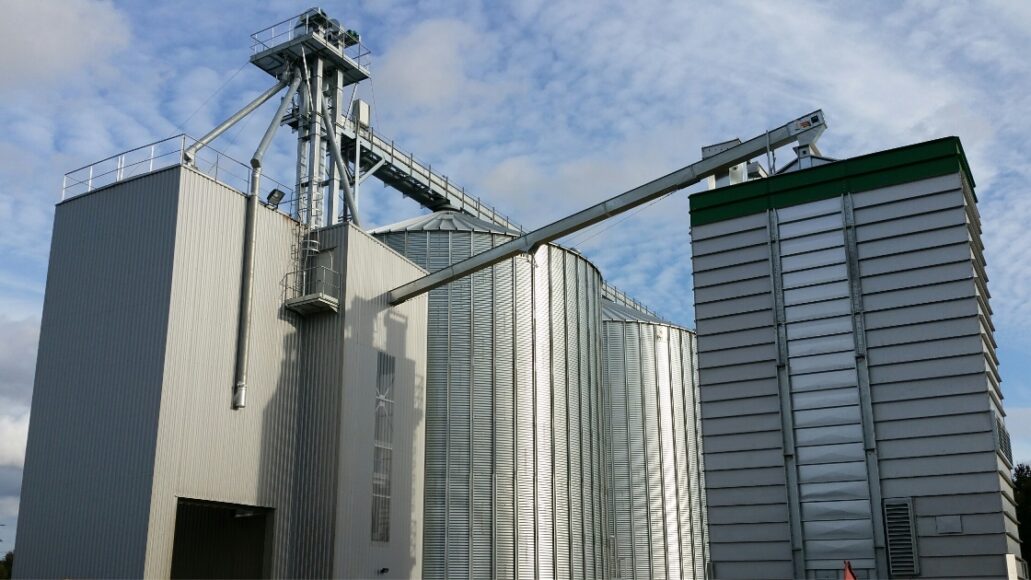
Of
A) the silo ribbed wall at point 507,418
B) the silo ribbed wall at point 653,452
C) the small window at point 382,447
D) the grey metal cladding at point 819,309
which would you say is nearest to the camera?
the grey metal cladding at point 819,309

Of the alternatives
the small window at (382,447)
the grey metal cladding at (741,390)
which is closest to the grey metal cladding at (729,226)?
the grey metal cladding at (741,390)

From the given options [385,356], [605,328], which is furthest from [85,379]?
[605,328]

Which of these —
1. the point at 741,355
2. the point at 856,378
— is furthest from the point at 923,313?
the point at 741,355

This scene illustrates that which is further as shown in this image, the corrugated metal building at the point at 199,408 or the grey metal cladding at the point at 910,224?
the corrugated metal building at the point at 199,408

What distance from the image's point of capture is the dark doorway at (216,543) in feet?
111

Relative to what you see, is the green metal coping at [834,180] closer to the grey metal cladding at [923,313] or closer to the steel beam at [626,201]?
the steel beam at [626,201]

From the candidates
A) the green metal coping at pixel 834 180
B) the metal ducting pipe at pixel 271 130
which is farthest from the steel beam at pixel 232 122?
the green metal coping at pixel 834 180

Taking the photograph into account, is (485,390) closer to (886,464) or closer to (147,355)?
(147,355)

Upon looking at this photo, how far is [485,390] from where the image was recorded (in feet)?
138

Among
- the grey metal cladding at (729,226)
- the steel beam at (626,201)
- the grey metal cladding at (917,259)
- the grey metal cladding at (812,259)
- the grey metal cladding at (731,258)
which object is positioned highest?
the steel beam at (626,201)

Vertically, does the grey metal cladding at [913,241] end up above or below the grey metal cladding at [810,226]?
below

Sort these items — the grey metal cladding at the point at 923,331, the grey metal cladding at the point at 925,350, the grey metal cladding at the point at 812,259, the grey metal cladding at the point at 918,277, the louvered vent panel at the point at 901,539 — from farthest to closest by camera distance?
1. the grey metal cladding at the point at 812,259
2. the grey metal cladding at the point at 918,277
3. the grey metal cladding at the point at 923,331
4. the grey metal cladding at the point at 925,350
5. the louvered vent panel at the point at 901,539

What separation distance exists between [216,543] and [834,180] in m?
23.7

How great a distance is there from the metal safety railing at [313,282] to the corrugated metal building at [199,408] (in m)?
0.29
